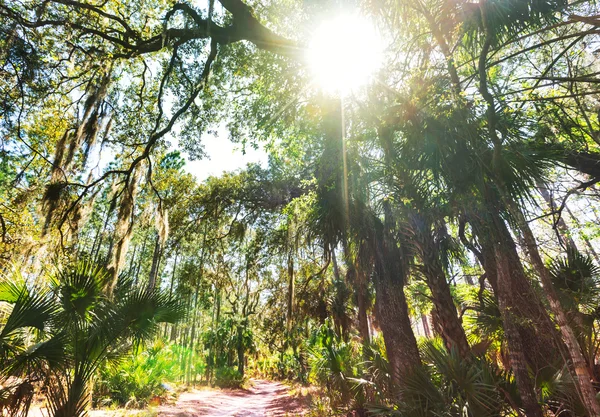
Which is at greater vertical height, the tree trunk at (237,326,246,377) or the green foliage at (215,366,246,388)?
the tree trunk at (237,326,246,377)

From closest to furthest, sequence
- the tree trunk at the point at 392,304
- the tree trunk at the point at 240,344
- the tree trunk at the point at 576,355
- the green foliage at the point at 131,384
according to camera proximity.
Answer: the tree trunk at the point at 576,355
the tree trunk at the point at 392,304
the green foliage at the point at 131,384
the tree trunk at the point at 240,344

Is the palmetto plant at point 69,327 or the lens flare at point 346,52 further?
the lens flare at point 346,52

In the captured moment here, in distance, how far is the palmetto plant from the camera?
4.04 meters

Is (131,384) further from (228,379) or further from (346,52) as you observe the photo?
(228,379)

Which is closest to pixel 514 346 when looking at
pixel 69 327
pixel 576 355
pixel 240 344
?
pixel 576 355

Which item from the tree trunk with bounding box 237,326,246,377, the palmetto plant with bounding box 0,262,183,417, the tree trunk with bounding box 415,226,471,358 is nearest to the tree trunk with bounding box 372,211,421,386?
the tree trunk with bounding box 415,226,471,358

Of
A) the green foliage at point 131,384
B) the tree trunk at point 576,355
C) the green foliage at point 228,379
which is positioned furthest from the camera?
the green foliage at point 228,379

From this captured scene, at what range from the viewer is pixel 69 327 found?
4.46 metres

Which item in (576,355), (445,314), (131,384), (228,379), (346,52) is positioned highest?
(346,52)

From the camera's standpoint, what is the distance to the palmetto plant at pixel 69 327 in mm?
4035

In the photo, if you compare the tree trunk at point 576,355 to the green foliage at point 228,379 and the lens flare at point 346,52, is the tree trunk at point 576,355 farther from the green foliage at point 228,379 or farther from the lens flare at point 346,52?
the green foliage at point 228,379

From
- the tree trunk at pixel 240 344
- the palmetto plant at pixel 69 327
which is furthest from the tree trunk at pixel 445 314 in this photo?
the tree trunk at pixel 240 344

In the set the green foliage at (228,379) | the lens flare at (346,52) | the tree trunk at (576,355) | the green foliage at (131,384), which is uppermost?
the lens flare at (346,52)

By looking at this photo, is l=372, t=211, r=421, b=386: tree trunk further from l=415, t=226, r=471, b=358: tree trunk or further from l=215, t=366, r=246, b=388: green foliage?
l=215, t=366, r=246, b=388: green foliage
